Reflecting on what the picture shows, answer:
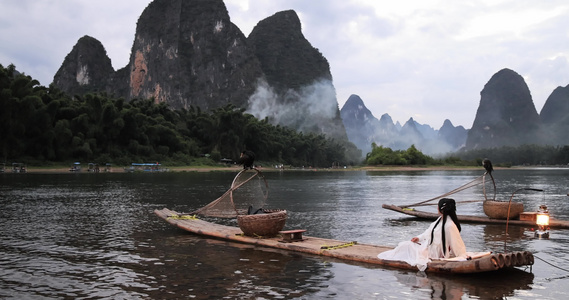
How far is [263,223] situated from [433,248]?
4.07 m

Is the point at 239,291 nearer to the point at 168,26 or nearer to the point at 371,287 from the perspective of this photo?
the point at 371,287

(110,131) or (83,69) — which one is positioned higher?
(83,69)

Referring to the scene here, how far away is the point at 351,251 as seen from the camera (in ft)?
30.1

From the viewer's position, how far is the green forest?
5356cm

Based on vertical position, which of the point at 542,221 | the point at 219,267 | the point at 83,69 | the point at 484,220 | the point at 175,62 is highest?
the point at 175,62

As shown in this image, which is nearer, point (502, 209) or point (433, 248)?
point (433, 248)

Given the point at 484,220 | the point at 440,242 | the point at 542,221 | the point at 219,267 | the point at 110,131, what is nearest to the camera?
the point at 440,242

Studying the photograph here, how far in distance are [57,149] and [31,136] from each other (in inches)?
139

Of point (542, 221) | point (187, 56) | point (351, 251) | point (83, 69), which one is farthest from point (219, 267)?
point (83, 69)

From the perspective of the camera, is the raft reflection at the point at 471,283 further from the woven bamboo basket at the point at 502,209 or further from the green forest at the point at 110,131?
the green forest at the point at 110,131

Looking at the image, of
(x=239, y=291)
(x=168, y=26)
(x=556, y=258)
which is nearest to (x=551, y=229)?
(x=556, y=258)

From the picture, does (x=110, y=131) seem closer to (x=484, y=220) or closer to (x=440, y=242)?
(x=484, y=220)

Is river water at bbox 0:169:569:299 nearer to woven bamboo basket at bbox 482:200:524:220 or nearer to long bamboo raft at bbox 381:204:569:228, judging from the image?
long bamboo raft at bbox 381:204:569:228

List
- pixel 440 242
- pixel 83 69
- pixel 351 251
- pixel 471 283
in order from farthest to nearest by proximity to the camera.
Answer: pixel 83 69 → pixel 351 251 → pixel 440 242 → pixel 471 283
